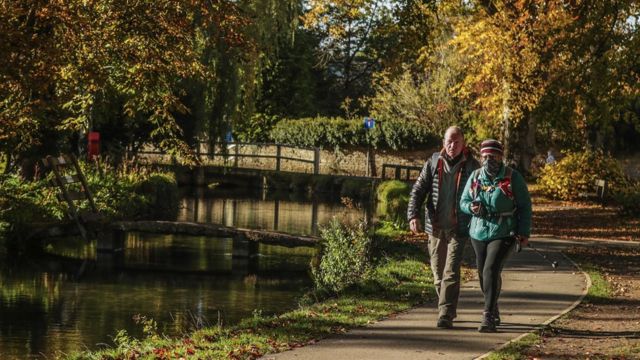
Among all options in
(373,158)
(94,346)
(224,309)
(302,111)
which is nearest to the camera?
(94,346)

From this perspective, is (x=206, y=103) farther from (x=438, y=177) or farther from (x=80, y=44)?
(x=438, y=177)

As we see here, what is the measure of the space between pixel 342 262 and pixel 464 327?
16.1 ft

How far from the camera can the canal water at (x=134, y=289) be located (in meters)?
14.4

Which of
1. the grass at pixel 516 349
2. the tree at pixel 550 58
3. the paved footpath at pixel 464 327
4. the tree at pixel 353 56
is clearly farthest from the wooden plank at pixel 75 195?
the tree at pixel 353 56

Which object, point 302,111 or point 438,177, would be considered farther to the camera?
A: point 302,111

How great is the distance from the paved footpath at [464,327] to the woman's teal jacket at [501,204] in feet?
3.33

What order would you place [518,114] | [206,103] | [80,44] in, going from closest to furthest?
[80,44] < [518,114] < [206,103]

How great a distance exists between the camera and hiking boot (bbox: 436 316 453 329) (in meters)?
10.9

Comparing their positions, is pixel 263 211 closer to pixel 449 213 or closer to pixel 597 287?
pixel 597 287

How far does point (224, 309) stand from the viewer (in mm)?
16516

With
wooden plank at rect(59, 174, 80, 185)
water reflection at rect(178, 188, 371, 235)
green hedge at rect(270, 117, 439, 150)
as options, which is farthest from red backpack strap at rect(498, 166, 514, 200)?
green hedge at rect(270, 117, 439, 150)

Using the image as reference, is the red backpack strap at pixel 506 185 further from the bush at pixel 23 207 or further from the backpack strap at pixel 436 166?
the bush at pixel 23 207

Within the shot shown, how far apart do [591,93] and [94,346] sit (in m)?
15.1

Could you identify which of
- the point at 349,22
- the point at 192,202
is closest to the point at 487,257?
the point at 192,202
